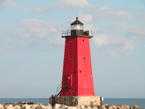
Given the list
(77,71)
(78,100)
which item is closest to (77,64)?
(77,71)

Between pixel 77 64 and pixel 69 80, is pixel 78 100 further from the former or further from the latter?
Answer: pixel 77 64

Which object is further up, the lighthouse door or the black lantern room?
the black lantern room

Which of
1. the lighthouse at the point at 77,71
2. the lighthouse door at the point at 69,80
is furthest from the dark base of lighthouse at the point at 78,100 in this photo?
the lighthouse door at the point at 69,80

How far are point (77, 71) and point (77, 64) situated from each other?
76 cm

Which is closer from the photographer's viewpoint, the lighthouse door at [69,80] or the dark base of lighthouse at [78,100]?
the dark base of lighthouse at [78,100]

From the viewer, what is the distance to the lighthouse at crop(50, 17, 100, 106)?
2994 cm

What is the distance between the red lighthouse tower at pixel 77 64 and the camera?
3019 centimetres

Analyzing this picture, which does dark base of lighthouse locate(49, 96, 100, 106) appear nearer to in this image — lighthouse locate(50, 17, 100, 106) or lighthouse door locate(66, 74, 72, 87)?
lighthouse locate(50, 17, 100, 106)

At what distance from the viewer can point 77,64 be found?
3025 centimetres

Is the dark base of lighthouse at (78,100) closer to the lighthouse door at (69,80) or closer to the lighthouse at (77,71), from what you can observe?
the lighthouse at (77,71)

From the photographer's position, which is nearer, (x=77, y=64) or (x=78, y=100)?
(x=78, y=100)

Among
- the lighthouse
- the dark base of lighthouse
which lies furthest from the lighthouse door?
the dark base of lighthouse

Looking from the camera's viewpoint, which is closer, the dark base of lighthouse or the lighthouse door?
the dark base of lighthouse

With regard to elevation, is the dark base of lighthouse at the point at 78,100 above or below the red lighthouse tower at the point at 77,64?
below
